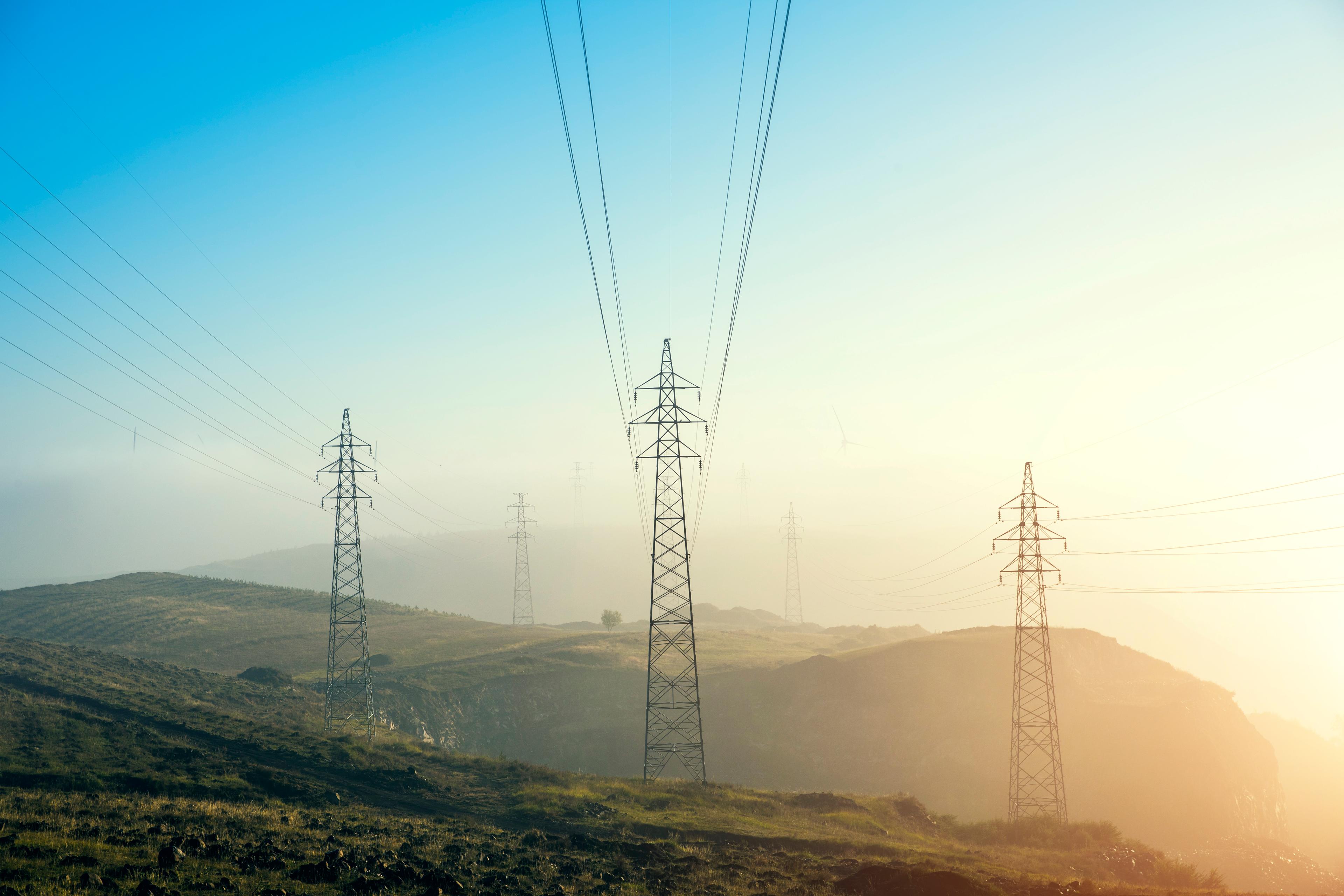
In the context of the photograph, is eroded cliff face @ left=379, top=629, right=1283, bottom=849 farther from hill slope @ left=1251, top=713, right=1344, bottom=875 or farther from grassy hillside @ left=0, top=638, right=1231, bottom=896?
grassy hillside @ left=0, top=638, right=1231, bottom=896

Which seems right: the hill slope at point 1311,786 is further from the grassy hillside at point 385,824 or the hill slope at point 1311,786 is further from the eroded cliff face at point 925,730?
the grassy hillside at point 385,824

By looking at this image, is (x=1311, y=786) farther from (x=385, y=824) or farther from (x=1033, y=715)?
(x=385, y=824)

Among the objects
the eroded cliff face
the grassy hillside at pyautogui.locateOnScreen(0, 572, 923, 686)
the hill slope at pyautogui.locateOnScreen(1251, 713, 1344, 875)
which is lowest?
the hill slope at pyautogui.locateOnScreen(1251, 713, 1344, 875)

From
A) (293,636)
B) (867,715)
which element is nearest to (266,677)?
(293,636)

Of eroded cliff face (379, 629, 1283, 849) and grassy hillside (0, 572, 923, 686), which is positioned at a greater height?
grassy hillside (0, 572, 923, 686)

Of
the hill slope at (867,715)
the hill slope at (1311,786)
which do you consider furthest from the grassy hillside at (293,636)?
the hill slope at (1311,786)

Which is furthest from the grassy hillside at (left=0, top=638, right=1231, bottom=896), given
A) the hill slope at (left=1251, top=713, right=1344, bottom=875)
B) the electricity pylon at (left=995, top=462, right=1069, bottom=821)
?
the hill slope at (left=1251, top=713, right=1344, bottom=875)
